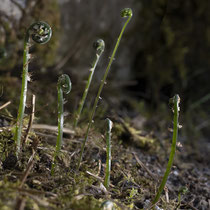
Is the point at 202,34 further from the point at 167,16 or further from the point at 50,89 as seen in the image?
the point at 50,89

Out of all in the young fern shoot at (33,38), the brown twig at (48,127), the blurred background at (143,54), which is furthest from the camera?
the blurred background at (143,54)

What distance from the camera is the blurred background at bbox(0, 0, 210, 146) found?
2619 millimetres

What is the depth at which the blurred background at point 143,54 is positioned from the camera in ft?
8.59

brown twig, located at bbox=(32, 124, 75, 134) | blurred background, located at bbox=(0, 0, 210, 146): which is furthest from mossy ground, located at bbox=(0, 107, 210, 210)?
blurred background, located at bbox=(0, 0, 210, 146)

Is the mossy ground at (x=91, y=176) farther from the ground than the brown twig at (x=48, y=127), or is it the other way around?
the brown twig at (x=48, y=127)

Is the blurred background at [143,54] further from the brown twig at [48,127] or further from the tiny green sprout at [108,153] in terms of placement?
the tiny green sprout at [108,153]

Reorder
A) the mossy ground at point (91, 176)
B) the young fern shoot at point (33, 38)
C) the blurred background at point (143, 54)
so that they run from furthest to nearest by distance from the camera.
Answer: the blurred background at point (143, 54) → the young fern shoot at point (33, 38) → the mossy ground at point (91, 176)

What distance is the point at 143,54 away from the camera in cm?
348

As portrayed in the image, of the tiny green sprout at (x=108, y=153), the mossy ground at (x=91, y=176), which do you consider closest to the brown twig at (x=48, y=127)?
the mossy ground at (x=91, y=176)

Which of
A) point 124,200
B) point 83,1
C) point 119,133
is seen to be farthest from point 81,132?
point 83,1

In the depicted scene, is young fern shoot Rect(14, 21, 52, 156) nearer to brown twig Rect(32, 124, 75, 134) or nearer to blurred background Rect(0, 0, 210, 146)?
brown twig Rect(32, 124, 75, 134)

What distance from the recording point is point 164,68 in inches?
130

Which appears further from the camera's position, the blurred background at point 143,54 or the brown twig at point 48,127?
the blurred background at point 143,54

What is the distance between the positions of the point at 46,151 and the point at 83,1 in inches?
80.1
